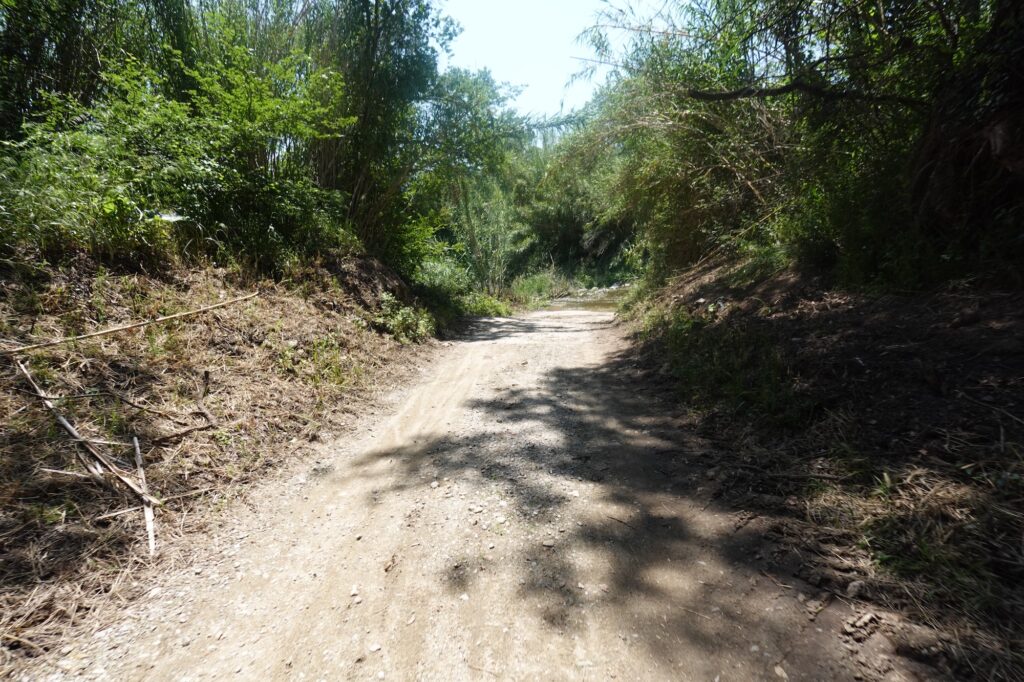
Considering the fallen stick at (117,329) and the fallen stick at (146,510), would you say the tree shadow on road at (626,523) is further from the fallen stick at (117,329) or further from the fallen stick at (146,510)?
the fallen stick at (117,329)

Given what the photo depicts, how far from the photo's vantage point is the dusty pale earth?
4.99 feet

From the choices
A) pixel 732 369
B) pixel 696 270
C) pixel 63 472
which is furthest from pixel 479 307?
pixel 63 472

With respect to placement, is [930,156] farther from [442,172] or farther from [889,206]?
[442,172]

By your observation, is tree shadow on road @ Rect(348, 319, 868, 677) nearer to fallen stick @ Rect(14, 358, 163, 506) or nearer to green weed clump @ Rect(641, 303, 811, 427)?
green weed clump @ Rect(641, 303, 811, 427)

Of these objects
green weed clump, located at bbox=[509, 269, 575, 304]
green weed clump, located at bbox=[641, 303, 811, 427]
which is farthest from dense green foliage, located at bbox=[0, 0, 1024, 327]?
green weed clump, located at bbox=[509, 269, 575, 304]

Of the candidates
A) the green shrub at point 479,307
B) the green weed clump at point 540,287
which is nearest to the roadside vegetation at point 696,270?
the green shrub at point 479,307

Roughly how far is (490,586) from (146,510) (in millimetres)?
1975

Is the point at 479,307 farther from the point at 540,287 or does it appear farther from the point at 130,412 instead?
the point at 130,412

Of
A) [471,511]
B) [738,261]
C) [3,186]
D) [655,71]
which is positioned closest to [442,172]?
[655,71]

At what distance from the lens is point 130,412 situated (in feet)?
9.01

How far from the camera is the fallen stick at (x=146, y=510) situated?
2207 mm

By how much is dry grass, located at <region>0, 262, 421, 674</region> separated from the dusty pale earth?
0.77ft

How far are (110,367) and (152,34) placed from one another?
584 cm

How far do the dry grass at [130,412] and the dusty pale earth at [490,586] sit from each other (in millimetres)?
236
